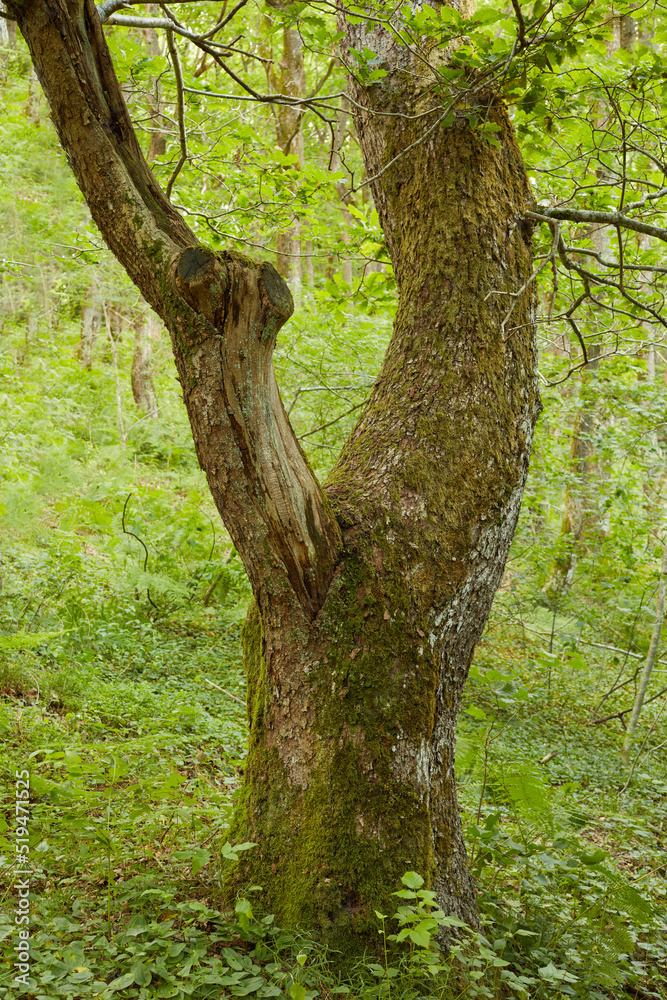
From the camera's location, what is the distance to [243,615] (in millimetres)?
6367

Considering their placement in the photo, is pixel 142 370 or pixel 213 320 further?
pixel 142 370

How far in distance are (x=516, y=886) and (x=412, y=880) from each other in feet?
5.43

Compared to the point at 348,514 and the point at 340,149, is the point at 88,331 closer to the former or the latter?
the point at 340,149

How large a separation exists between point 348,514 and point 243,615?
13.4 ft

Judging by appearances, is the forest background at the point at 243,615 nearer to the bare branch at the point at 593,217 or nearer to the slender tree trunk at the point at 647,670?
the slender tree trunk at the point at 647,670

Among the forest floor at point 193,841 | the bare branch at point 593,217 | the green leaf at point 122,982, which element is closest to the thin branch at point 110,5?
the bare branch at point 593,217

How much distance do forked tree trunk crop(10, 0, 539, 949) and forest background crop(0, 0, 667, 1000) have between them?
286 mm

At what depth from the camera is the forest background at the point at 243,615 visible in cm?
223

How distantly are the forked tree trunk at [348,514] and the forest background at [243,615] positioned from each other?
0.29 metres

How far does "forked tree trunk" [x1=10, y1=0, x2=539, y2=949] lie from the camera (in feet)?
7.34

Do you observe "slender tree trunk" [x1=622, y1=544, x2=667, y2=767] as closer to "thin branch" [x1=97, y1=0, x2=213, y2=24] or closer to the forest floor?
the forest floor

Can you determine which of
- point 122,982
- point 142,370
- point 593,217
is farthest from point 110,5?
point 142,370

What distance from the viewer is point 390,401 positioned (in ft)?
9.20

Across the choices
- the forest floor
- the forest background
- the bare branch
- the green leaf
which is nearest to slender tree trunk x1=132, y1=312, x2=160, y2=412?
the forest background
